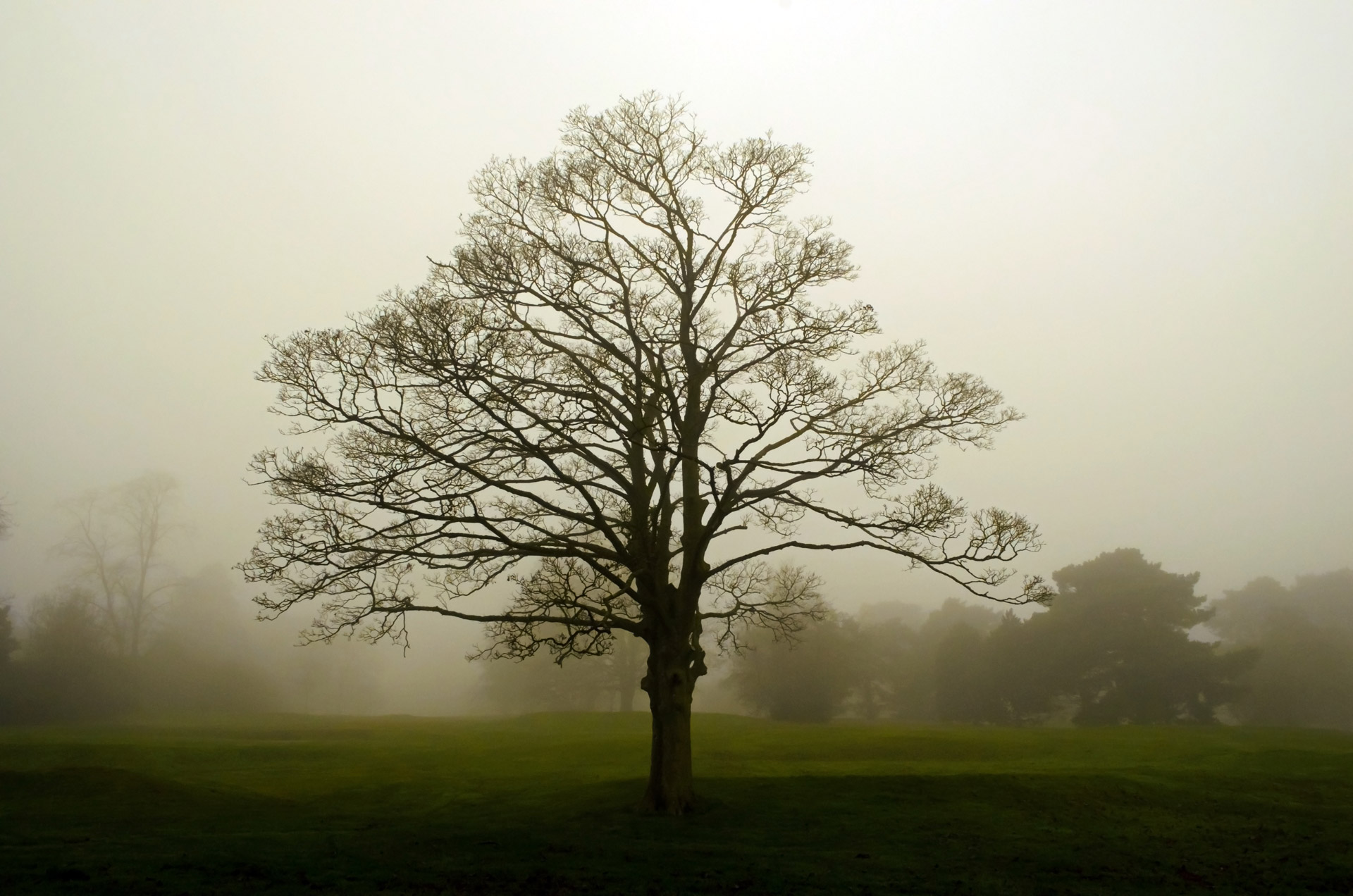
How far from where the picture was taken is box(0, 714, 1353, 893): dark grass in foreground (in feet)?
40.3

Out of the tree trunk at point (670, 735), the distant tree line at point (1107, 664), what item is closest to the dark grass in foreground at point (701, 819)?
the tree trunk at point (670, 735)

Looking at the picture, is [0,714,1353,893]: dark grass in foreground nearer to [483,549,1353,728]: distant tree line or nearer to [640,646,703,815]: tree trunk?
[640,646,703,815]: tree trunk

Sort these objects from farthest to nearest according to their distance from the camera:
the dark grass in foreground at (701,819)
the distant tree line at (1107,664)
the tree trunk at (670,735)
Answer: the distant tree line at (1107,664)
the tree trunk at (670,735)
the dark grass in foreground at (701,819)

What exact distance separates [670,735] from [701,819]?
1785 millimetres

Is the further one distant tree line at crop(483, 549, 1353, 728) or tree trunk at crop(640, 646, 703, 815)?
distant tree line at crop(483, 549, 1353, 728)

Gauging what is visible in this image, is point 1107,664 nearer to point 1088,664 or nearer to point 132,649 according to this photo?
point 1088,664

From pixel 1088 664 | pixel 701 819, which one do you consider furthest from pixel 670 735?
pixel 1088 664

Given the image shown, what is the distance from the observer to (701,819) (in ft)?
54.6

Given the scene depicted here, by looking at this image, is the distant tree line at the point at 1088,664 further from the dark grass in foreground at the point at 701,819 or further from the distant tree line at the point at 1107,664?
the dark grass in foreground at the point at 701,819

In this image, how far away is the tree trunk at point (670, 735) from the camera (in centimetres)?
1705

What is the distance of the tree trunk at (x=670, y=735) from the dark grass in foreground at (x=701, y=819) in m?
0.70

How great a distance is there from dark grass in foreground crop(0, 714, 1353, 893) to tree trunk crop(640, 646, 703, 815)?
2.31ft

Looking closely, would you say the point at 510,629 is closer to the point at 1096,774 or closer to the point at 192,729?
the point at 1096,774

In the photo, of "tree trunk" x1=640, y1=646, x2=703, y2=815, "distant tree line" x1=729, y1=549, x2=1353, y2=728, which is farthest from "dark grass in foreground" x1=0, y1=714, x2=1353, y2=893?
"distant tree line" x1=729, y1=549, x2=1353, y2=728
